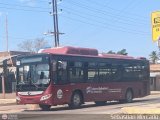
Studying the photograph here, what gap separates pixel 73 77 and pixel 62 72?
1.08 meters

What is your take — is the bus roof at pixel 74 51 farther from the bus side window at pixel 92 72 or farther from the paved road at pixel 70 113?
the paved road at pixel 70 113

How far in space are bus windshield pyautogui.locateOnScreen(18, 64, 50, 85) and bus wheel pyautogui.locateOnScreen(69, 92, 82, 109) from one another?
7.73 feet

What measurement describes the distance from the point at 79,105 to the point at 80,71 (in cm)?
194

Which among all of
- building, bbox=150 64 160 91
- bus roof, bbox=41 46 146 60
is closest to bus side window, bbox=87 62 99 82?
bus roof, bbox=41 46 146 60

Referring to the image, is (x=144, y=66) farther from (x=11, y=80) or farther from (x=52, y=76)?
(x=11, y=80)

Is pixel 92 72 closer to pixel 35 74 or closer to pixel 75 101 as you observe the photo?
pixel 75 101

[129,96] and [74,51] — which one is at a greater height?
[74,51]

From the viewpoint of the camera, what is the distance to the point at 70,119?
18516mm

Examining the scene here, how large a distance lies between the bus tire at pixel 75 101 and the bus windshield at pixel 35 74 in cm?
234

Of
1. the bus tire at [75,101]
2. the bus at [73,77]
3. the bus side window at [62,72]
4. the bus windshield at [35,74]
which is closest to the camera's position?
the bus windshield at [35,74]

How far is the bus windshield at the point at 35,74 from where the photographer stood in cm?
2461

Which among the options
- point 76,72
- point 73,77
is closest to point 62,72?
point 73,77

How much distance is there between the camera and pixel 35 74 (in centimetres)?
2489

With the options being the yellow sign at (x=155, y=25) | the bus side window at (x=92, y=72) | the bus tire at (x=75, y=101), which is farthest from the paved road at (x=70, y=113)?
the yellow sign at (x=155, y=25)
